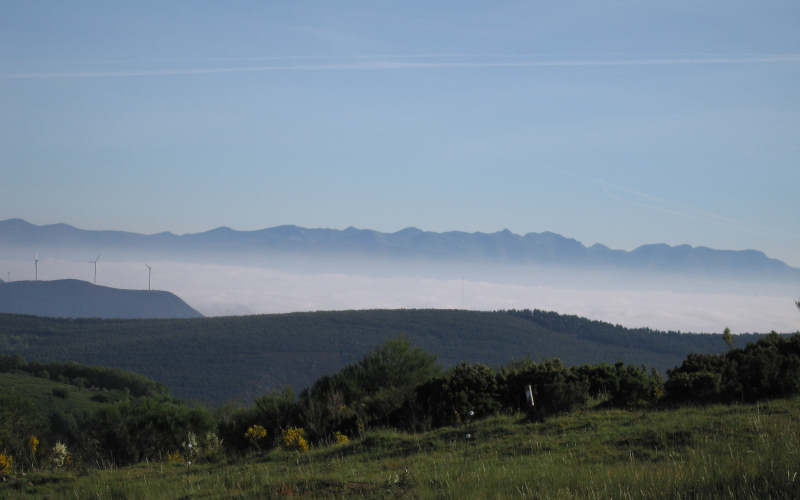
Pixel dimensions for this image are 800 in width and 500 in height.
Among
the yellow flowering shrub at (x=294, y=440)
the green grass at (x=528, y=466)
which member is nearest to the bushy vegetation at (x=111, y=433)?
the green grass at (x=528, y=466)

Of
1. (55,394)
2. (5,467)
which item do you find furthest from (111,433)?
(55,394)

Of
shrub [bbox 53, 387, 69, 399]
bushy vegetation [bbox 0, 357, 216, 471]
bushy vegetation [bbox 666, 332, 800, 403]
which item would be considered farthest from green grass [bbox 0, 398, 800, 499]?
shrub [bbox 53, 387, 69, 399]

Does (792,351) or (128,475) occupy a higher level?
(792,351)

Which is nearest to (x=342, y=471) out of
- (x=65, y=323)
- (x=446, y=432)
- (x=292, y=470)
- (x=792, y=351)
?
(x=292, y=470)

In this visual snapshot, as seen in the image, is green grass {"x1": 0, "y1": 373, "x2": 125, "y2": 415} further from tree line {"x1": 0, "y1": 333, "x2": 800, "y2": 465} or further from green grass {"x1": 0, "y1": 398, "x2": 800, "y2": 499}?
green grass {"x1": 0, "y1": 398, "x2": 800, "y2": 499}

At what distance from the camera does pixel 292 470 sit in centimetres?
1162

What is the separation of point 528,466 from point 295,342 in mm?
97982

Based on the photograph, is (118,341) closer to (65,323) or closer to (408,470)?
(65,323)

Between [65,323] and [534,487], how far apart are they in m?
127

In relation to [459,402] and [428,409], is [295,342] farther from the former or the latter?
[459,402]

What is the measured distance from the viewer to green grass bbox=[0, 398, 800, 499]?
753cm

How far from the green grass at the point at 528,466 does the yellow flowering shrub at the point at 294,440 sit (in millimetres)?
351

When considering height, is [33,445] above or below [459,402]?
below

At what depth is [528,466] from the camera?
32.2ft
